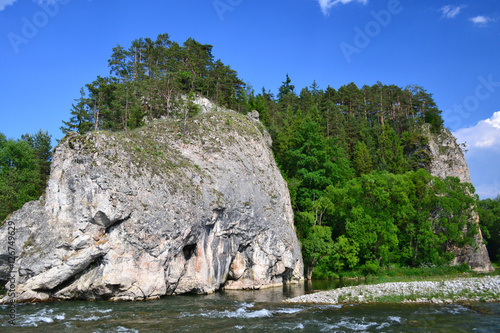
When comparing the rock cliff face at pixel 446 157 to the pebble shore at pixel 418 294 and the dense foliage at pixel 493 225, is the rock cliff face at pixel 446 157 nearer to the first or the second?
the dense foliage at pixel 493 225

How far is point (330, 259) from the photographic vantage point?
1593 inches

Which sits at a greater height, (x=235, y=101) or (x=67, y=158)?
(x=235, y=101)

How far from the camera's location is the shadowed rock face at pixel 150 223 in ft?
77.8

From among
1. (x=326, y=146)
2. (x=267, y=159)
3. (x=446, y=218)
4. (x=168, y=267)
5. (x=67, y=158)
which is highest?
(x=326, y=146)

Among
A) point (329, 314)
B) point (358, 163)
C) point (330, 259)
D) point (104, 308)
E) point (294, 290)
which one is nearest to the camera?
point (329, 314)

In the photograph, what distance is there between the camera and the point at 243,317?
19.0 meters

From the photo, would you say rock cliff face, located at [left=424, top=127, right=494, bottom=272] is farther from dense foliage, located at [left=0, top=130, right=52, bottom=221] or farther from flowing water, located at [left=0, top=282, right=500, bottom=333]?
dense foliage, located at [left=0, top=130, right=52, bottom=221]

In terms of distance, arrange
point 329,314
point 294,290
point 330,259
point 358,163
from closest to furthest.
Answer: point 329,314 → point 294,290 → point 330,259 → point 358,163

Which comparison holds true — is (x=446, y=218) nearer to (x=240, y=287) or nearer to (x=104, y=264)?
(x=240, y=287)

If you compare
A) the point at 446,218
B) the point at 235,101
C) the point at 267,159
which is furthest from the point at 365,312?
the point at 235,101

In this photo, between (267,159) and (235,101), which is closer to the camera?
(267,159)

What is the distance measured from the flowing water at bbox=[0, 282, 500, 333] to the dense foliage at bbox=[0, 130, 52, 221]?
24090 mm

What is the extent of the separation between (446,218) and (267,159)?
26.3 m

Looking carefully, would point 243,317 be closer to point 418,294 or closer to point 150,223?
point 150,223
